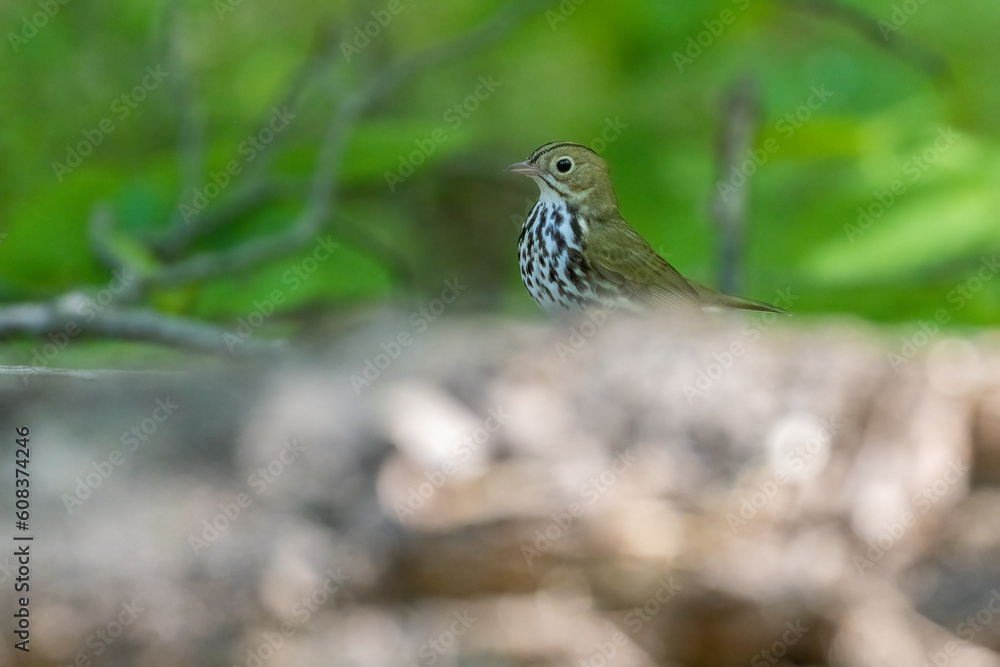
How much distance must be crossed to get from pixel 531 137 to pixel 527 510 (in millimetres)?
923

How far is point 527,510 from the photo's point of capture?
1733mm

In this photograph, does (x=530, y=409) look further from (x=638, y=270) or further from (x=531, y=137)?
(x=638, y=270)

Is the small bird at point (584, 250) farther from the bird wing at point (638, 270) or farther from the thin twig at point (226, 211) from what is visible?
the thin twig at point (226, 211)

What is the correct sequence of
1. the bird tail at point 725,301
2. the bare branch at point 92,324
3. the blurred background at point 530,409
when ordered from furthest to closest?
the blurred background at point 530,409, the bare branch at point 92,324, the bird tail at point 725,301

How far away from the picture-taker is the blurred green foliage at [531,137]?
5.47 feet

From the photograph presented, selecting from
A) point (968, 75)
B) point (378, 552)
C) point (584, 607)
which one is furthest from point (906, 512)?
point (968, 75)

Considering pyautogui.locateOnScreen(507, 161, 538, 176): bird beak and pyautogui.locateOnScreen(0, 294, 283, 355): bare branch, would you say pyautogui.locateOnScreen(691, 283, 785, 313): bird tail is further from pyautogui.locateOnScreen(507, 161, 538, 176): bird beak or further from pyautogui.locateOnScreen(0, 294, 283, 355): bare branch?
pyautogui.locateOnScreen(0, 294, 283, 355): bare branch

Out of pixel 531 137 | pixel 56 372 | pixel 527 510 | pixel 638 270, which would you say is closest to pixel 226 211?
pixel 531 137

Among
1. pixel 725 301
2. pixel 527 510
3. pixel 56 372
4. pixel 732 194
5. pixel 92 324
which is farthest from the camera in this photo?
pixel 527 510

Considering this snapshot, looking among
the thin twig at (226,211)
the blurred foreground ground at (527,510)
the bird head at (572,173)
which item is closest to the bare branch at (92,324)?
the blurred foreground ground at (527,510)

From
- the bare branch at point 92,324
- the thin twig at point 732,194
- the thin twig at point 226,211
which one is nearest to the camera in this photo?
the thin twig at point 732,194

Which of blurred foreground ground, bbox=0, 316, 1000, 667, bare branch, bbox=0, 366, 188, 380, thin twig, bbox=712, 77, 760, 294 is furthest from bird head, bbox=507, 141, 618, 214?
blurred foreground ground, bbox=0, 316, 1000, 667

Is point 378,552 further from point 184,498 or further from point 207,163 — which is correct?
point 207,163

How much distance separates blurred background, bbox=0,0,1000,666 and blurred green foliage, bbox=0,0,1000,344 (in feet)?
0.04
